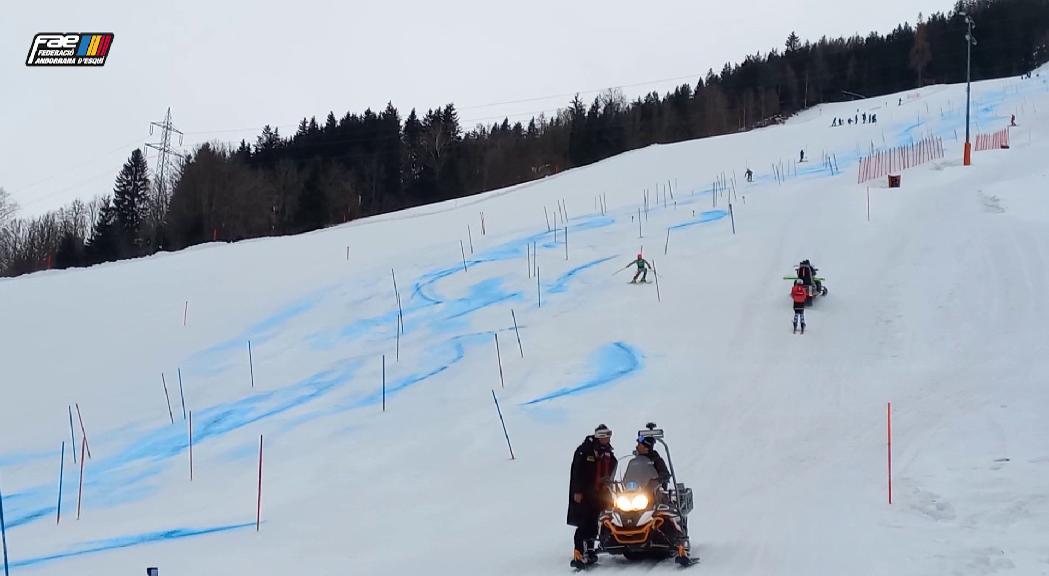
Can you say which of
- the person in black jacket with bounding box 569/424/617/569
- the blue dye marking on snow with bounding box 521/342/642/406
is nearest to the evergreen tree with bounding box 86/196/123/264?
the blue dye marking on snow with bounding box 521/342/642/406

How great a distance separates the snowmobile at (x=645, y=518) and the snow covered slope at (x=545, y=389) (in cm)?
26

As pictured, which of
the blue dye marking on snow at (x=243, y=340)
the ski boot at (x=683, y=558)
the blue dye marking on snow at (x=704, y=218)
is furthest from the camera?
the blue dye marking on snow at (x=704, y=218)

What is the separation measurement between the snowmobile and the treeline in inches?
2334

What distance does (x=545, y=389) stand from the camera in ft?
72.7

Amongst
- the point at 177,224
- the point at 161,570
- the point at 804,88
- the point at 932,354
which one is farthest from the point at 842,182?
the point at 804,88

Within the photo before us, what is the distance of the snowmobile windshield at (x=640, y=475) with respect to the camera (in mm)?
10698

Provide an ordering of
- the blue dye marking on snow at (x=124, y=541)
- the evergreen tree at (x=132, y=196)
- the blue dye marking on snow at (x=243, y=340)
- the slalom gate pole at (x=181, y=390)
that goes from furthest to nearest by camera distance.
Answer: the evergreen tree at (x=132, y=196)
the blue dye marking on snow at (x=243, y=340)
the slalom gate pole at (x=181, y=390)
the blue dye marking on snow at (x=124, y=541)

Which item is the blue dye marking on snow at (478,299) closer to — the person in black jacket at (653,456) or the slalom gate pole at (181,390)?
the slalom gate pole at (181,390)

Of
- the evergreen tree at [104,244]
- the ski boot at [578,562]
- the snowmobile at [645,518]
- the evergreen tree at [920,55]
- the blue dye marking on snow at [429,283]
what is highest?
the evergreen tree at [920,55]

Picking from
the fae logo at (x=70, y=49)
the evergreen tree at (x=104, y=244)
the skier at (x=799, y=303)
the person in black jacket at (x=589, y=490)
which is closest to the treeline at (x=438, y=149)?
the evergreen tree at (x=104, y=244)

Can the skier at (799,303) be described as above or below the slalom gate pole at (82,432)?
above

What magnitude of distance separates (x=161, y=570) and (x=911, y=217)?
2908 cm

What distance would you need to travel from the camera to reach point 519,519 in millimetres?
14625

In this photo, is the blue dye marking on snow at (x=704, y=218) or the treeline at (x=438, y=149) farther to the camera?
the treeline at (x=438, y=149)
